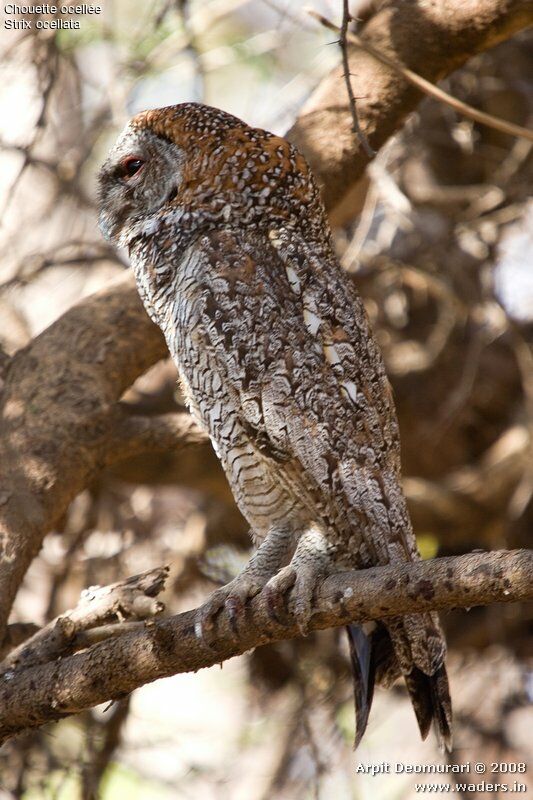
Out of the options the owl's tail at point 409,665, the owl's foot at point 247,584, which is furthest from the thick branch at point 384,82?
the owl's tail at point 409,665

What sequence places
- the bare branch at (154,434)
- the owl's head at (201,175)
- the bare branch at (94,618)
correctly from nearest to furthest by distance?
the bare branch at (94,618) → the owl's head at (201,175) → the bare branch at (154,434)

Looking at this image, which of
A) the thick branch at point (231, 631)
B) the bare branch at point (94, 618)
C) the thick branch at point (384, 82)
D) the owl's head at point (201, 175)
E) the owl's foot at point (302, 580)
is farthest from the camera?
the thick branch at point (384, 82)

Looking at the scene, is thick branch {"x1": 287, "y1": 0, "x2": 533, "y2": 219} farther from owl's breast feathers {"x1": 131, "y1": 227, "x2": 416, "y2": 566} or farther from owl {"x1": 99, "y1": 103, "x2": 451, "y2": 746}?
owl's breast feathers {"x1": 131, "y1": 227, "x2": 416, "y2": 566}

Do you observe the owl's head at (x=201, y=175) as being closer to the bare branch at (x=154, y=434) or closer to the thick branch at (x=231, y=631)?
the bare branch at (x=154, y=434)

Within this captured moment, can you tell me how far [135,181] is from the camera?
2633mm

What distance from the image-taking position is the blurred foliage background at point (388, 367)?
4059 millimetres

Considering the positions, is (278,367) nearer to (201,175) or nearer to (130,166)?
(201,175)

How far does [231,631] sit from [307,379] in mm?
619

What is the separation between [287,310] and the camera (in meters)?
2.32

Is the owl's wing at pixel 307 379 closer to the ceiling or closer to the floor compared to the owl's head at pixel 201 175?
closer to the floor

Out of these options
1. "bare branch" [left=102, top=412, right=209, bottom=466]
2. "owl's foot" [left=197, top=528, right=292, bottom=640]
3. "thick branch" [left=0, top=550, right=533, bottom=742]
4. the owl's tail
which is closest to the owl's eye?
"bare branch" [left=102, top=412, right=209, bottom=466]

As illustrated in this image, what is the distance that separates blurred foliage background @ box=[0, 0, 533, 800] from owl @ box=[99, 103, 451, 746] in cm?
136

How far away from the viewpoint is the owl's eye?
2.62m

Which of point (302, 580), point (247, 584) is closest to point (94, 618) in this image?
point (247, 584)
